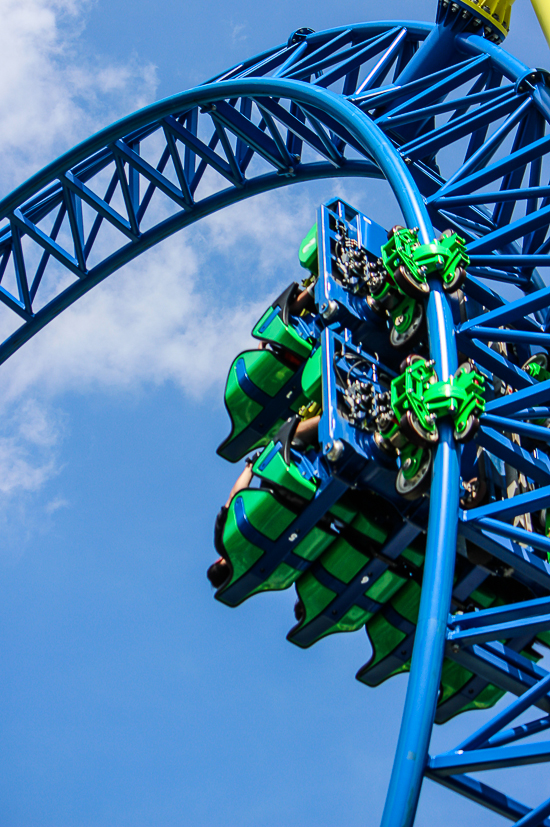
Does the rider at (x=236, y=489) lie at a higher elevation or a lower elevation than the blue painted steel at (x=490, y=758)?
higher

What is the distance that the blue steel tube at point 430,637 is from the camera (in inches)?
311

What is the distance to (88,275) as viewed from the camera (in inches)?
757

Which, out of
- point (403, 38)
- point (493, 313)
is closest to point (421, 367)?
point (493, 313)

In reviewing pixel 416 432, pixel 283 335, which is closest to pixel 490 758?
pixel 416 432

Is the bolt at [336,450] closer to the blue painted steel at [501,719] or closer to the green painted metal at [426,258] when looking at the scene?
the green painted metal at [426,258]

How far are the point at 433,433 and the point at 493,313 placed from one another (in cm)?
193

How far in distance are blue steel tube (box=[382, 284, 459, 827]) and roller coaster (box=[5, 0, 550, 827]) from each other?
0.02 m

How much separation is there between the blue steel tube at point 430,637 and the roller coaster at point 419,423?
0.05 feet

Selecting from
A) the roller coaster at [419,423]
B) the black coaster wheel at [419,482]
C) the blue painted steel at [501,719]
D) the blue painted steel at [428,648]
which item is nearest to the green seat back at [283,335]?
the roller coaster at [419,423]

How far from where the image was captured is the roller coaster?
891cm

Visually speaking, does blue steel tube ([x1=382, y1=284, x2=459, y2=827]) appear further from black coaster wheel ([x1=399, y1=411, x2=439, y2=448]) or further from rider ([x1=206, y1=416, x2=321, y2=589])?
rider ([x1=206, y1=416, x2=321, y2=589])

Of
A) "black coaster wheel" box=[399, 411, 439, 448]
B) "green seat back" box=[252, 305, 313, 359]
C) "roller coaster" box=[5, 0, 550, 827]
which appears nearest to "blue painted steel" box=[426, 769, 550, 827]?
"roller coaster" box=[5, 0, 550, 827]

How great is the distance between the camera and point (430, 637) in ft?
27.8

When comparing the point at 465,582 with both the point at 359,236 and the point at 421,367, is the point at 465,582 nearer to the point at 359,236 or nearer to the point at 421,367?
the point at 421,367
